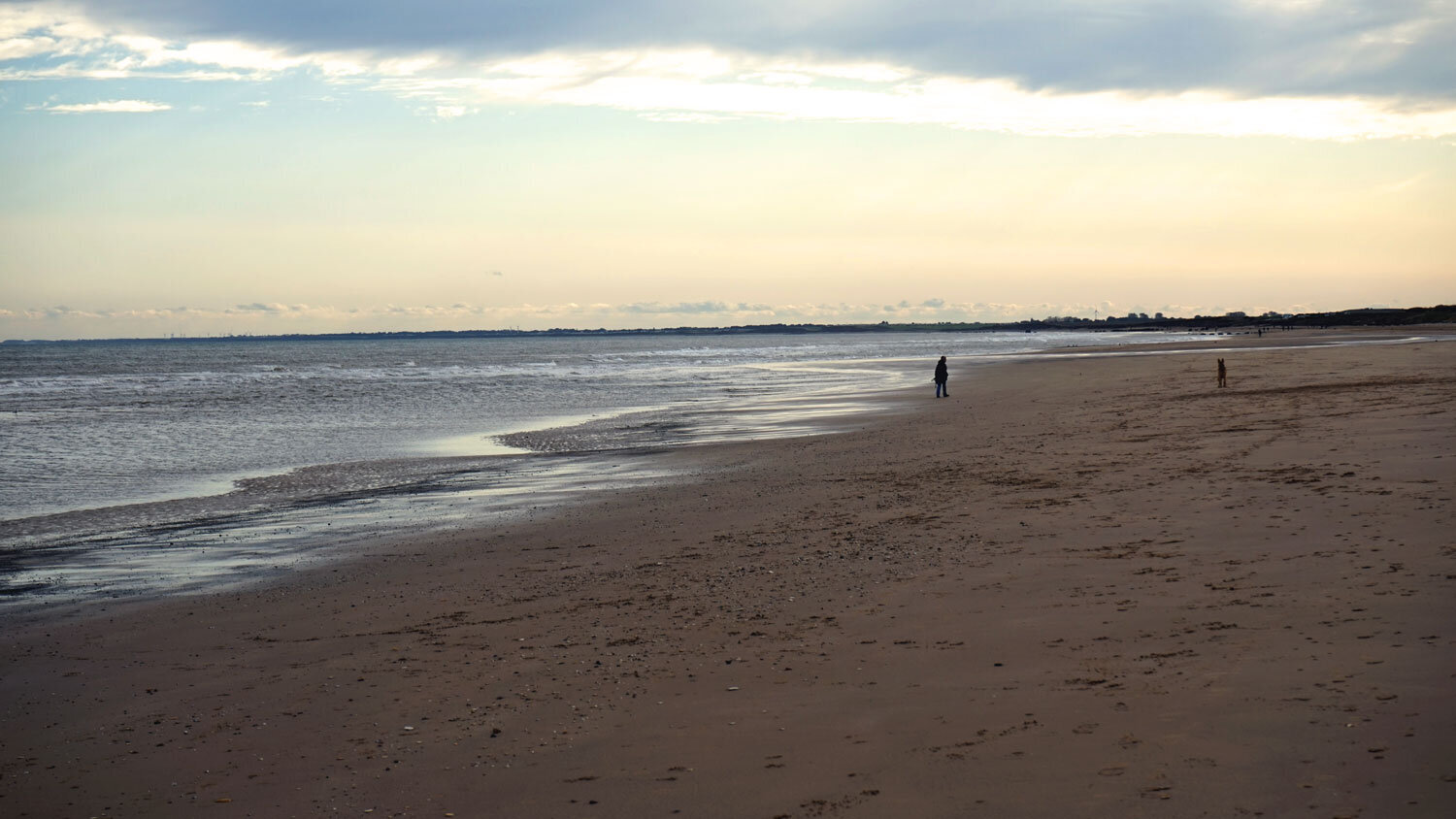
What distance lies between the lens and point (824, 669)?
643cm

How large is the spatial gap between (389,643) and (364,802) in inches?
110

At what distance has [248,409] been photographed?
38.0 m

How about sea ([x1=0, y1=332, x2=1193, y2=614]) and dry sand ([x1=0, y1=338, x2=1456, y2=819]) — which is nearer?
dry sand ([x1=0, y1=338, x2=1456, y2=819])

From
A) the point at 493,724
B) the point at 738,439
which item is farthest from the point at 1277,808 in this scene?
the point at 738,439

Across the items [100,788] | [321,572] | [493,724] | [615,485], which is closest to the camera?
[100,788]

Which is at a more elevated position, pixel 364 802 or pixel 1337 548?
pixel 1337 548

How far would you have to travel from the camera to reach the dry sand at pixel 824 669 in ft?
15.7

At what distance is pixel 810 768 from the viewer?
5.00m

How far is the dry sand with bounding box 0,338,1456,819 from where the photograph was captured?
4.78 metres

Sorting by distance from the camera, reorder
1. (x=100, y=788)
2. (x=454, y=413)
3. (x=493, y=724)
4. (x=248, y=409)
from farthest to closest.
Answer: (x=248, y=409) < (x=454, y=413) < (x=493, y=724) < (x=100, y=788)

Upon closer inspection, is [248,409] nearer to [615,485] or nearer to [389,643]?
[615,485]

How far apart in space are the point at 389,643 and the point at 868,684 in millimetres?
3716

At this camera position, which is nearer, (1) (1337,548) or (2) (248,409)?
(1) (1337,548)

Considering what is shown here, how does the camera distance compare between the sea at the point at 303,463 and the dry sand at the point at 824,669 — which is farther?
the sea at the point at 303,463
